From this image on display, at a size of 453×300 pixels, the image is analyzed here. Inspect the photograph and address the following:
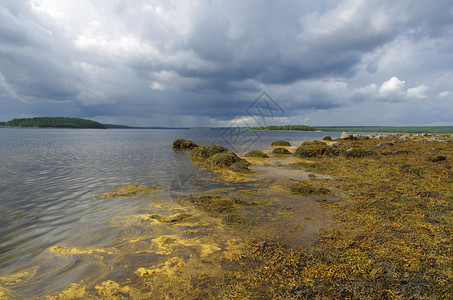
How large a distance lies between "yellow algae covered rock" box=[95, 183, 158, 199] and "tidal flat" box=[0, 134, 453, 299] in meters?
0.68

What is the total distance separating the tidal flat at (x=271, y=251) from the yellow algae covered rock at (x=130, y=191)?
2.22ft

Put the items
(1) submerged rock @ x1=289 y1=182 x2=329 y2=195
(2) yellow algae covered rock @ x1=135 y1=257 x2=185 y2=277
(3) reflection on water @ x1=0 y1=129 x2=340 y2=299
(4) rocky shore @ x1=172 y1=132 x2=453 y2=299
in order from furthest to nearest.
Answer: (1) submerged rock @ x1=289 y1=182 x2=329 y2=195 → (2) yellow algae covered rock @ x1=135 y1=257 x2=185 y2=277 → (3) reflection on water @ x1=0 y1=129 x2=340 y2=299 → (4) rocky shore @ x1=172 y1=132 x2=453 y2=299

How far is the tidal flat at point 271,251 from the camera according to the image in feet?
11.8

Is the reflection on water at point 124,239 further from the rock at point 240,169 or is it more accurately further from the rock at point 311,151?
the rock at point 311,151

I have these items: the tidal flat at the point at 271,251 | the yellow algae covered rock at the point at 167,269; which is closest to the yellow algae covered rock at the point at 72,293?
Answer: the tidal flat at the point at 271,251

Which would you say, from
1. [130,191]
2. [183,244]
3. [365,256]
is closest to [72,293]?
[183,244]

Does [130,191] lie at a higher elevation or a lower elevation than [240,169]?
lower

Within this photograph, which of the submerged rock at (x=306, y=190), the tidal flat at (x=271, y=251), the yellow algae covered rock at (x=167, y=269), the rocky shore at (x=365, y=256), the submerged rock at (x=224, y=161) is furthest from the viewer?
the submerged rock at (x=224, y=161)

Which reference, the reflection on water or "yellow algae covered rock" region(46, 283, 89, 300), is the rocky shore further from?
"yellow algae covered rock" region(46, 283, 89, 300)

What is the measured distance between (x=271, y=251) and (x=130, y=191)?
831 centimetres

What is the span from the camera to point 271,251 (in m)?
4.79

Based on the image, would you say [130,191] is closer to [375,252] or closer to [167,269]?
[167,269]

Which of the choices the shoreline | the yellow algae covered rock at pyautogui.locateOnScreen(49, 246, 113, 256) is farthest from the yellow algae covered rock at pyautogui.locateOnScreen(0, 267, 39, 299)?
the shoreline

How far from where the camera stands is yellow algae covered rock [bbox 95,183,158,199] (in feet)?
31.6
